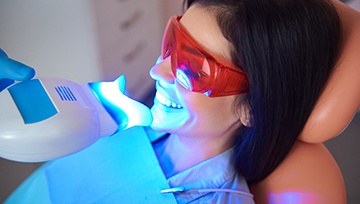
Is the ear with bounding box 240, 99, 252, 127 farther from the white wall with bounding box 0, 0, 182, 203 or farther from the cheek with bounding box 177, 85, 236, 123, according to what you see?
the white wall with bounding box 0, 0, 182, 203

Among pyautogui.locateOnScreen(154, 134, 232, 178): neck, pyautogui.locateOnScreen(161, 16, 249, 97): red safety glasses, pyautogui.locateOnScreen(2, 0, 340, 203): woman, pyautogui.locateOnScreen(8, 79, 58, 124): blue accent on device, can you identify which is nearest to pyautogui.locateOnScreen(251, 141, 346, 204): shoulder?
pyautogui.locateOnScreen(2, 0, 340, 203): woman

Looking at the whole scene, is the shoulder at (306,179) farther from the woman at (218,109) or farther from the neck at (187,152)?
the neck at (187,152)

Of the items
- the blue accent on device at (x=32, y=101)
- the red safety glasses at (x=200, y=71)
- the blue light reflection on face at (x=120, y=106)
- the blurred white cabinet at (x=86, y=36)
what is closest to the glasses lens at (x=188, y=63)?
the red safety glasses at (x=200, y=71)

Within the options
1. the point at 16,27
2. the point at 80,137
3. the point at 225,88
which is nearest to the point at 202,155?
the point at 225,88

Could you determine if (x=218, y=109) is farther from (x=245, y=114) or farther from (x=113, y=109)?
(x=113, y=109)

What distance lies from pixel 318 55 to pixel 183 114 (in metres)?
0.31

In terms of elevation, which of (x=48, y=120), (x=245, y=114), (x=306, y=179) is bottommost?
(x=306, y=179)

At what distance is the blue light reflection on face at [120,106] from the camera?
84cm

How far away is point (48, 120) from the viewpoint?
2.23 feet

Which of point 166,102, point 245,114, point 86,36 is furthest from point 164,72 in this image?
point 86,36

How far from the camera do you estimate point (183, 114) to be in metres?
0.89

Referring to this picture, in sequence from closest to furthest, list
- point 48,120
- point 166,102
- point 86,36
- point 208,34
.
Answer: point 48,120 → point 208,34 → point 166,102 → point 86,36

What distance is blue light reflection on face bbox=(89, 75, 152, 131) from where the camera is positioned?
0.84 m

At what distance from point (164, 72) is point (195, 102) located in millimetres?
97
